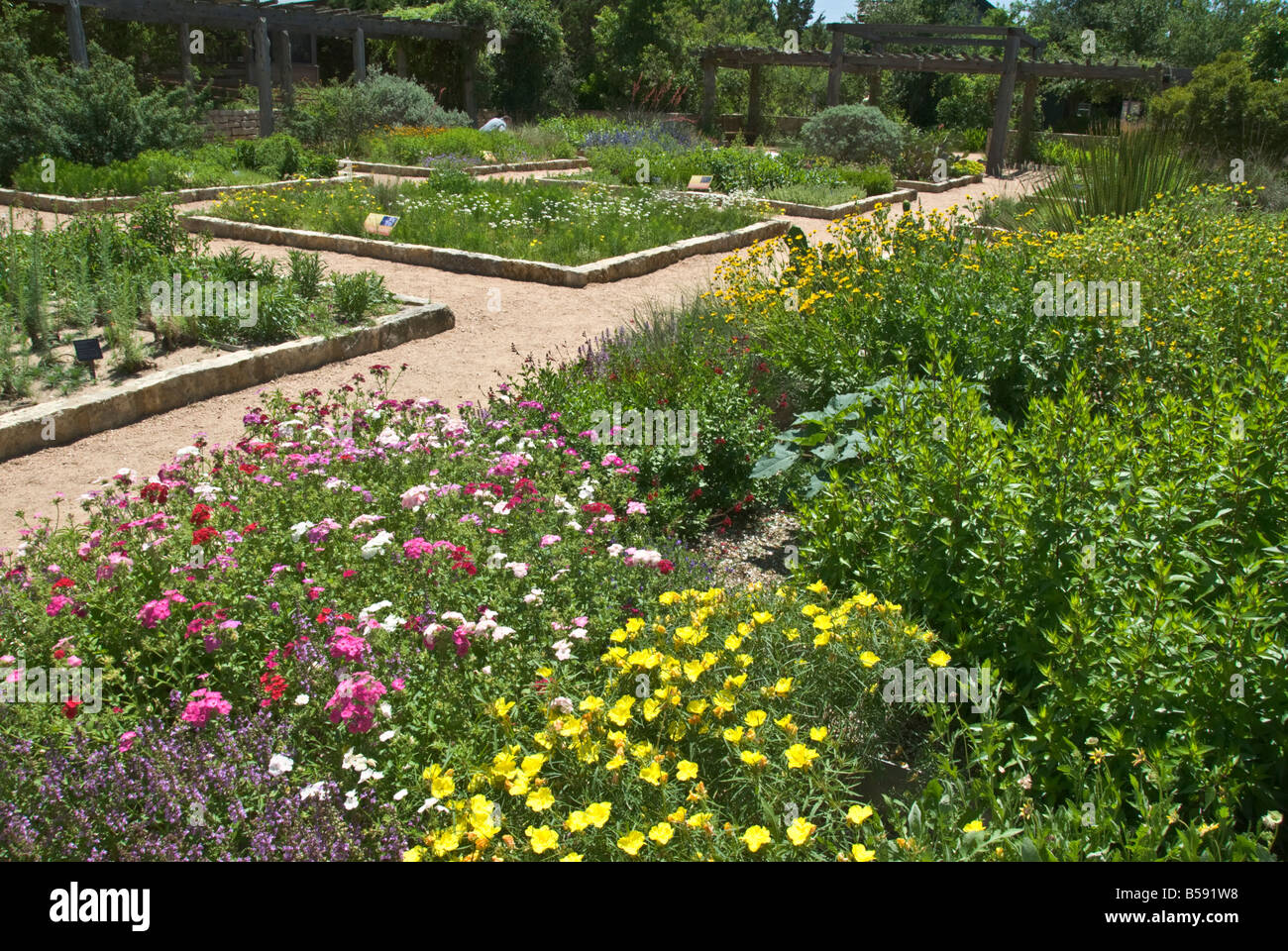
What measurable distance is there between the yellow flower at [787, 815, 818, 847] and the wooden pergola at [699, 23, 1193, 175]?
21.4m

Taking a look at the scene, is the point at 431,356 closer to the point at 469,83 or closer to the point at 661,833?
the point at 661,833

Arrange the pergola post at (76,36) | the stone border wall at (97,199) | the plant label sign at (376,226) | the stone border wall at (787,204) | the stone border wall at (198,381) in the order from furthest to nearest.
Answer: the pergola post at (76,36) < the stone border wall at (787,204) < the stone border wall at (97,199) < the plant label sign at (376,226) < the stone border wall at (198,381)

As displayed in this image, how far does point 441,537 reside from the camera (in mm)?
3432

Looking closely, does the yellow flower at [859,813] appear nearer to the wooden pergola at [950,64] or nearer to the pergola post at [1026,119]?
the wooden pergola at [950,64]

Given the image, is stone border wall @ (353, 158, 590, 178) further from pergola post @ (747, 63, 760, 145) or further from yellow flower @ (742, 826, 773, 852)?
yellow flower @ (742, 826, 773, 852)

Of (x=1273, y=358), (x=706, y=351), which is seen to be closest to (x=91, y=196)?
(x=706, y=351)

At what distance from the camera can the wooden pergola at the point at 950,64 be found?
20.8 meters

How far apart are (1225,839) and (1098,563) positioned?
75 cm

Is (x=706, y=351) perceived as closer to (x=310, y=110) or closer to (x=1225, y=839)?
(x=1225, y=839)

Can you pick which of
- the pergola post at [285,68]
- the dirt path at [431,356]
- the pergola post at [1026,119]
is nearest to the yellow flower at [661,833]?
the dirt path at [431,356]

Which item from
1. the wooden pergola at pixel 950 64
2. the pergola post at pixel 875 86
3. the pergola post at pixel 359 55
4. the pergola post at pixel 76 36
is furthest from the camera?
the pergola post at pixel 875 86

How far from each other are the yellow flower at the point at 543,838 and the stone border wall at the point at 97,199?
11.4 m

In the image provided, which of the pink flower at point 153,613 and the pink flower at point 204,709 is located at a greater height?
the pink flower at point 153,613

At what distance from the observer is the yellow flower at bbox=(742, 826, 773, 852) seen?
1.95 m
